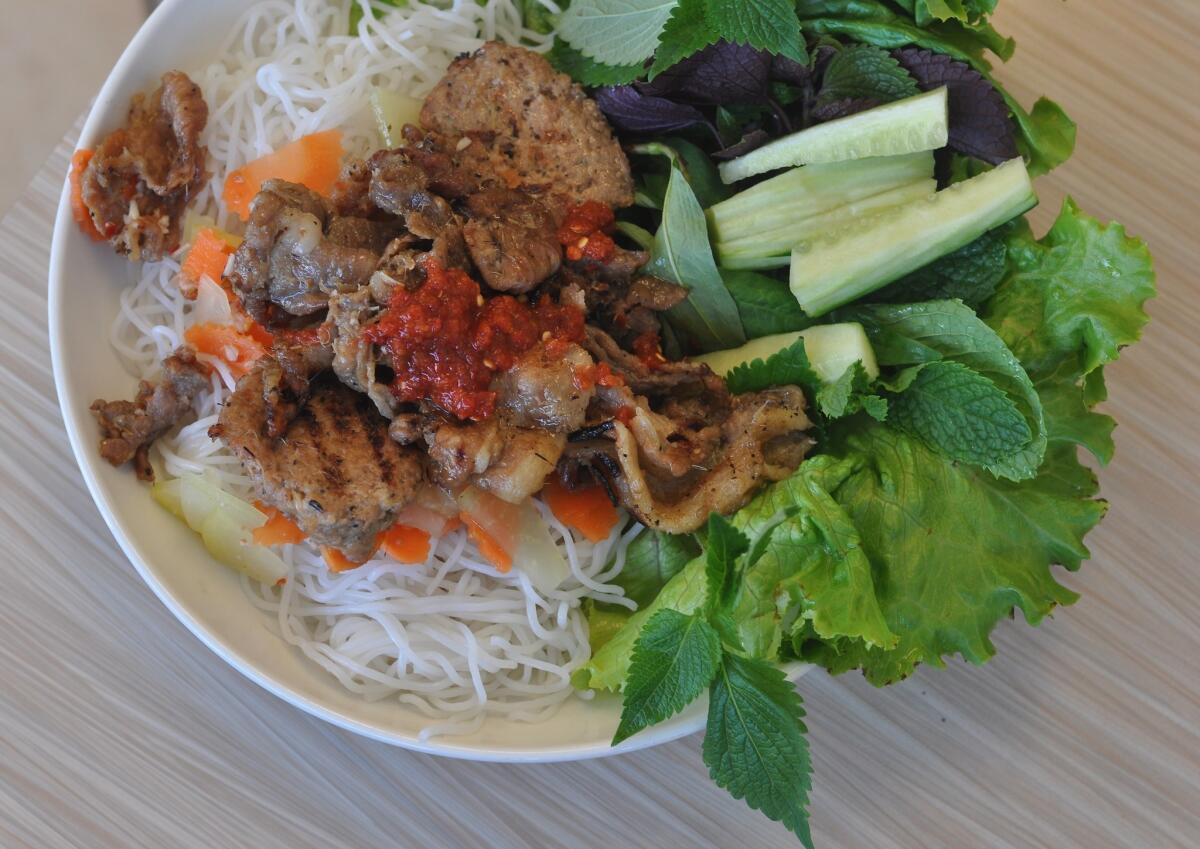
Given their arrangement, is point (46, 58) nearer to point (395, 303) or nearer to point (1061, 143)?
point (395, 303)

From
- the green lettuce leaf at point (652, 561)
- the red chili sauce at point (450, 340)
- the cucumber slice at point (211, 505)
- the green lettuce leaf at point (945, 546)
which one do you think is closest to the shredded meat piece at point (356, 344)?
the red chili sauce at point (450, 340)

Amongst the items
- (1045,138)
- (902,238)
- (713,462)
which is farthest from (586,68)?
(1045,138)

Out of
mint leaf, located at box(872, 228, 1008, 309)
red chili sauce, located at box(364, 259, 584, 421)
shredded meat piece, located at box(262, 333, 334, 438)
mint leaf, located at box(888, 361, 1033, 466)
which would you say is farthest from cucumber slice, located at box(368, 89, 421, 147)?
mint leaf, located at box(888, 361, 1033, 466)

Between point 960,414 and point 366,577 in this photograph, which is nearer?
point 960,414

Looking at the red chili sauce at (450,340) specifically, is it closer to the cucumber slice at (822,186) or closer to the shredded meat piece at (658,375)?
the shredded meat piece at (658,375)

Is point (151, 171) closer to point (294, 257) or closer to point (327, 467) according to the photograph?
point (294, 257)
